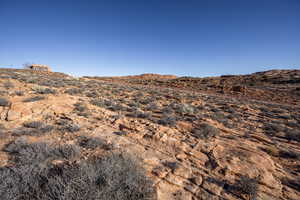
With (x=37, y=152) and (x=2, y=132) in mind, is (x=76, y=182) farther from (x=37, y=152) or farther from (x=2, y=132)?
(x=2, y=132)

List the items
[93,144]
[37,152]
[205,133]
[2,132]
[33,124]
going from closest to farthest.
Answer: [37,152]
[93,144]
[2,132]
[33,124]
[205,133]

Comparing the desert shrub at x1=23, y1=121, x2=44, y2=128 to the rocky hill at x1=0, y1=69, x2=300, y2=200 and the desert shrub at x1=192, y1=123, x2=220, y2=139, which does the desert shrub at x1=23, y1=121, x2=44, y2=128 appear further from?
the desert shrub at x1=192, y1=123, x2=220, y2=139

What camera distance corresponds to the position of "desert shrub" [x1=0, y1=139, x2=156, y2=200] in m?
1.81

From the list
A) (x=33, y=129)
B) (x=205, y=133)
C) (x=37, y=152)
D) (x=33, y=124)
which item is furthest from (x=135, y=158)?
(x=33, y=124)

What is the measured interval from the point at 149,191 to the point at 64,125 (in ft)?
12.0

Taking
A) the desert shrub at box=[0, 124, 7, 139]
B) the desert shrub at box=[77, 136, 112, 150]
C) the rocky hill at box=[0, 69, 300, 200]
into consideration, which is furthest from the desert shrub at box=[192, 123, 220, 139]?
the desert shrub at box=[0, 124, 7, 139]

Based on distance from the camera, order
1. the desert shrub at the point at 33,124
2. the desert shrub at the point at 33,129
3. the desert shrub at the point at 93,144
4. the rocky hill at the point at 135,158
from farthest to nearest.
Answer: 1. the desert shrub at the point at 33,124
2. the desert shrub at the point at 33,129
3. the desert shrub at the point at 93,144
4. the rocky hill at the point at 135,158

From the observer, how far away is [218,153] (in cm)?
371

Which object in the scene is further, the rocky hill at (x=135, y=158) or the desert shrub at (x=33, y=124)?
the desert shrub at (x=33, y=124)

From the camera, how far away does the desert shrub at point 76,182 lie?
181 centimetres

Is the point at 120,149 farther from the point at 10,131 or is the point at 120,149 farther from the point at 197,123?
the point at 197,123

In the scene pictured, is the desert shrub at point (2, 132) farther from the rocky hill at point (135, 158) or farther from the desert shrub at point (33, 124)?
the desert shrub at point (33, 124)

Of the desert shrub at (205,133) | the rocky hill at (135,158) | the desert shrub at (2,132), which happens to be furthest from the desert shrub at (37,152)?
the desert shrub at (205,133)

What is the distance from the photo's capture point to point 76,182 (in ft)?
6.39
